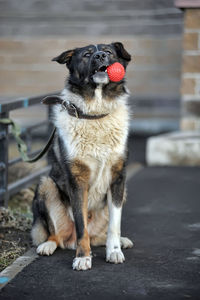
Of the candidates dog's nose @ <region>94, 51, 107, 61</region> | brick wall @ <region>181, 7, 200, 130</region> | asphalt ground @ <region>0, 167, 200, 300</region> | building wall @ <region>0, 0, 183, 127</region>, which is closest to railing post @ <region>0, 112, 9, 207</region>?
asphalt ground @ <region>0, 167, 200, 300</region>

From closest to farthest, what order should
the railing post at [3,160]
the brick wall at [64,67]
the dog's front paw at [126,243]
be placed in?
the dog's front paw at [126,243], the railing post at [3,160], the brick wall at [64,67]

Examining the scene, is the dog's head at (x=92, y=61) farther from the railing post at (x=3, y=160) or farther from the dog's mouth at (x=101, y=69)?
the railing post at (x=3, y=160)

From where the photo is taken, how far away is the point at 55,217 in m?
4.85

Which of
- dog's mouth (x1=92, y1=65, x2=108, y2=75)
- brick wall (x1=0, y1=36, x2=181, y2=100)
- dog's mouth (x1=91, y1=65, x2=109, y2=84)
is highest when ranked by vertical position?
dog's mouth (x1=92, y1=65, x2=108, y2=75)

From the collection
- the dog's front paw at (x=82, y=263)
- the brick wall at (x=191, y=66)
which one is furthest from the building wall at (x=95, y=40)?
the dog's front paw at (x=82, y=263)

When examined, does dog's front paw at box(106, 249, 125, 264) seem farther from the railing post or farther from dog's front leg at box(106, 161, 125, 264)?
the railing post

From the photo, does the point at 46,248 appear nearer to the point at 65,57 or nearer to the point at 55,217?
the point at 55,217

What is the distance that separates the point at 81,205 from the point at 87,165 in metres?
0.32

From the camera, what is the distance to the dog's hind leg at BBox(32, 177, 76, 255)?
15.9ft

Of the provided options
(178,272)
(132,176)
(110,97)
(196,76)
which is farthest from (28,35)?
(178,272)

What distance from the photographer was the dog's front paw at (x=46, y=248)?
15.6 feet

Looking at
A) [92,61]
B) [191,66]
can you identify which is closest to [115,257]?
[92,61]

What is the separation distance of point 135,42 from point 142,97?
1.17m

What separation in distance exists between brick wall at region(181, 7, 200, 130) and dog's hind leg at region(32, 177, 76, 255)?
487 cm
